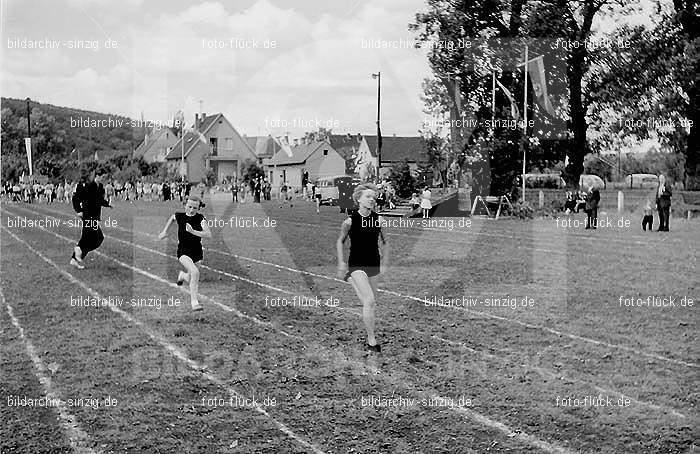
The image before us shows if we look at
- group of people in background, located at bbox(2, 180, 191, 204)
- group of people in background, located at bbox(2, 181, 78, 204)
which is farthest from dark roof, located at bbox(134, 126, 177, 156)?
group of people in background, located at bbox(2, 181, 78, 204)

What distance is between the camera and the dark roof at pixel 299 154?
101438mm

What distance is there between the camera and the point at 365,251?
9.55 metres

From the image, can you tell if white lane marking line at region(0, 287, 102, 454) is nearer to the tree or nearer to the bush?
the bush

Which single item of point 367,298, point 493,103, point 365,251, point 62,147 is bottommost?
point 367,298

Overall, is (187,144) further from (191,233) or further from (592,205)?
(191,233)

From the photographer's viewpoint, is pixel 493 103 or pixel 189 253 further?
pixel 493 103

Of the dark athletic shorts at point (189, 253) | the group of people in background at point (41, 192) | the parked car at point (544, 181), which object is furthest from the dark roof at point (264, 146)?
the dark athletic shorts at point (189, 253)

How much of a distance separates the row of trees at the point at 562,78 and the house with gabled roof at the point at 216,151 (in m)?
43.0

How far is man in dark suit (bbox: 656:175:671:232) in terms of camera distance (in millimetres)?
26297

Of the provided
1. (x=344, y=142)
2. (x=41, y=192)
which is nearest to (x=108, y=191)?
(x=41, y=192)

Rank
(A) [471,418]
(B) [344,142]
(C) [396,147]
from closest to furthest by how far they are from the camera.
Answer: (A) [471,418] < (C) [396,147] < (B) [344,142]

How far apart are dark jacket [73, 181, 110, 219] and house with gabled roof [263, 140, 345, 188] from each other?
3189 inches

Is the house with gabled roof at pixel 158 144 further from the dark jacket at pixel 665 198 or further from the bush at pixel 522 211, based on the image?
the dark jacket at pixel 665 198

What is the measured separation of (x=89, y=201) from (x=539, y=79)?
23.1 m
